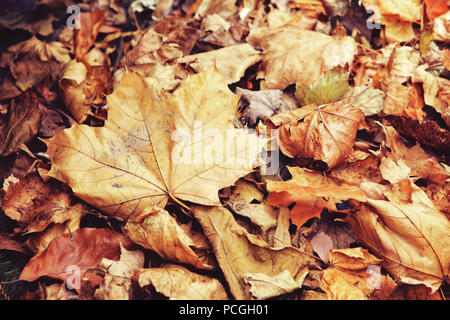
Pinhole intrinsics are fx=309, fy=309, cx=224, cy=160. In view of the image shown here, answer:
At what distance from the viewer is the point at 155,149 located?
1293mm

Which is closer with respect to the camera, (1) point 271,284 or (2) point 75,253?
(1) point 271,284

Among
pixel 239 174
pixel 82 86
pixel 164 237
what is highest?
pixel 82 86

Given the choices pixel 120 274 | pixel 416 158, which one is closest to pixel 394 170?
pixel 416 158

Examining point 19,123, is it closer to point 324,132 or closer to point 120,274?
point 120,274

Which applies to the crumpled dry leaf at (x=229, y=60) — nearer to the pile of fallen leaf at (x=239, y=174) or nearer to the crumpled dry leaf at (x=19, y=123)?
the pile of fallen leaf at (x=239, y=174)

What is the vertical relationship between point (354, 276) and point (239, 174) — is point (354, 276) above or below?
below

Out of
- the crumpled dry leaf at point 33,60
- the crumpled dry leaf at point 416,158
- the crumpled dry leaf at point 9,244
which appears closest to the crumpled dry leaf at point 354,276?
the crumpled dry leaf at point 416,158

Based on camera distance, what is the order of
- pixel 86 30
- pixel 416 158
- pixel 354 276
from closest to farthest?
pixel 354 276, pixel 416 158, pixel 86 30

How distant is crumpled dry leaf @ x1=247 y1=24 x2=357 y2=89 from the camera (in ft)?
5.33

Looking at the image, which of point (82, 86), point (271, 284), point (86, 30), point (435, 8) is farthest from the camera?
point (86, 30)

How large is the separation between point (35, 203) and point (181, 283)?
732mm

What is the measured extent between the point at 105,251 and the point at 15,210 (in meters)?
0.44

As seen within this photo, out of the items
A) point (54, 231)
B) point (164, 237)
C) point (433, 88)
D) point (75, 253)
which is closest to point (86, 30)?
point (54, 231)
